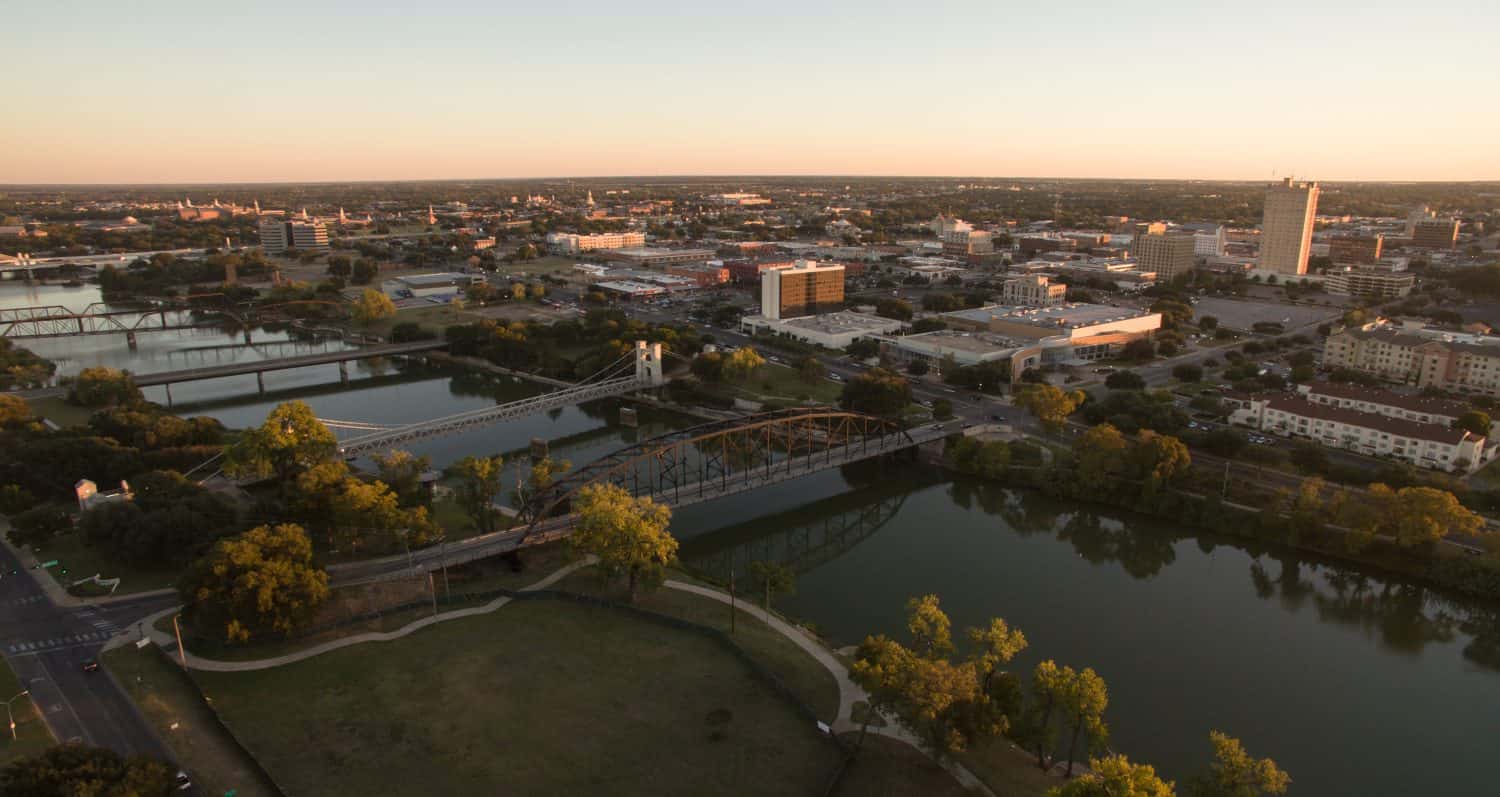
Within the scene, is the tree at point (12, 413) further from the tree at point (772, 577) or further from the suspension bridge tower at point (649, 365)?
the tree at point (772, 577)

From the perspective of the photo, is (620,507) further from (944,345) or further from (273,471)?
(944,345)

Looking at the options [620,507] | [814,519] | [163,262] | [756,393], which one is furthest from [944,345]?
[163,262]

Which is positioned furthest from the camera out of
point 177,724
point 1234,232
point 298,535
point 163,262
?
point 1234,232

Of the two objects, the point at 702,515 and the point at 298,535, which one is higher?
the point at 298,535

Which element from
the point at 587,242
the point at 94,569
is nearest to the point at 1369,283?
the point at 587,242

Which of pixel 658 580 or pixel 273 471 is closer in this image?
pixel 658 580

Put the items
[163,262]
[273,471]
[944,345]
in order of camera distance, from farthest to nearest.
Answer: [163,262], [944,345], [273,471]

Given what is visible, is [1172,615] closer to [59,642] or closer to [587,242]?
[59,642]

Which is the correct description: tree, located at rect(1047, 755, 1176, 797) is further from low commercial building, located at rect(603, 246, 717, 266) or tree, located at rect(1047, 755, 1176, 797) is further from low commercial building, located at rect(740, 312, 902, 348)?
low commercial building, located at rect(603, 246, 717, 266)
